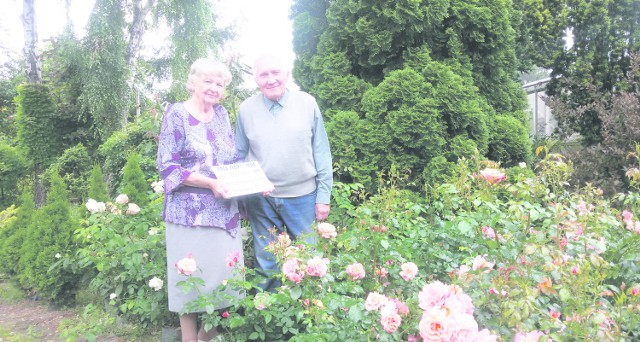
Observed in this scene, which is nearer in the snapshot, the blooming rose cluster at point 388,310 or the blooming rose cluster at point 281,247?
the blooming rose cluster at point 388,310

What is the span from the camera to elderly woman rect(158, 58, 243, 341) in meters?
2.32

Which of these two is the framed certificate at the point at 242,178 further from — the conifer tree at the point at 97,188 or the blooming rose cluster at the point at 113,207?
the conifer tree at the point at 97,188

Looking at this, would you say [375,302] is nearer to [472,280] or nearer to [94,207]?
[472,280]

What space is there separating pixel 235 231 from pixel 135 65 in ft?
35.0

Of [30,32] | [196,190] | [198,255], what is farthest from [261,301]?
[30,32]

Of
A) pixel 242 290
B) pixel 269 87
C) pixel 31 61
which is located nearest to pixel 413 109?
pixel 269 87

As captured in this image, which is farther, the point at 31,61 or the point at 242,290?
the point at 31,61

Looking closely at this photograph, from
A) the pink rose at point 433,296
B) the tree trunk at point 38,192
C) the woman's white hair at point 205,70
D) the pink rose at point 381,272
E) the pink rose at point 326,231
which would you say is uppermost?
the woman's white hair at point 205,70

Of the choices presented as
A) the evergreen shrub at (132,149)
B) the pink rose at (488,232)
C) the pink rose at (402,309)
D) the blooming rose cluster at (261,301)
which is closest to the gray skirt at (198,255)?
the blooming rose cluster at (261,301)

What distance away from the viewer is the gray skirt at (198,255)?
2.37m

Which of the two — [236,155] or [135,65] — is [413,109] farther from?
[135,65]

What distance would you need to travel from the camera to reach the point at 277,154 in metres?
2.53

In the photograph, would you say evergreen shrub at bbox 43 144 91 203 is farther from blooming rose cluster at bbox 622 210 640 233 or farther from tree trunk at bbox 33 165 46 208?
blooming rose cluster at bbox 622 210 640 233

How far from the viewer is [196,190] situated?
2.36 m
